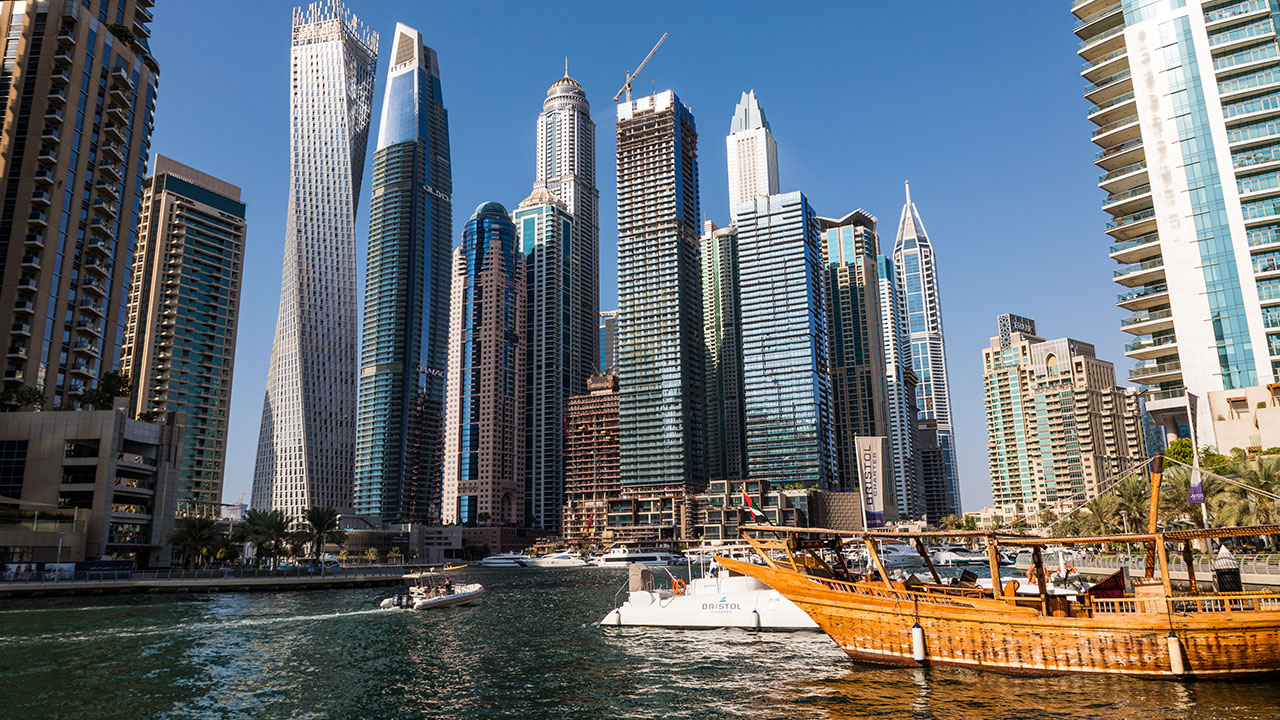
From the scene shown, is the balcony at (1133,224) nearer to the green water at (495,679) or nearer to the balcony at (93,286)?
the green water at (495,679)

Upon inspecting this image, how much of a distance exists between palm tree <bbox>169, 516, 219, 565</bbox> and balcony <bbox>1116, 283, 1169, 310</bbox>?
11947 cm

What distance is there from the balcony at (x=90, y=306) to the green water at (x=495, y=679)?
62.3 m

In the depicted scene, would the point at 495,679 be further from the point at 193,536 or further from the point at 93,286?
the point at 93,286

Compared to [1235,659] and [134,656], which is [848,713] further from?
[134,656]

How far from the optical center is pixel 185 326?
7485 inches

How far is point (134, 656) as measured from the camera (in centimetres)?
4128

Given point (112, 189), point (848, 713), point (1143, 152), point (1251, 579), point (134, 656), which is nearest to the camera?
point (848, 713)

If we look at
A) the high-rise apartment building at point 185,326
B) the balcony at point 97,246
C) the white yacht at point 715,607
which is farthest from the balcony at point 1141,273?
→ the high-rise apartment building at point 185,326

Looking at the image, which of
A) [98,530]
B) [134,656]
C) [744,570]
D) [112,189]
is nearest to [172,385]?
[112,189]

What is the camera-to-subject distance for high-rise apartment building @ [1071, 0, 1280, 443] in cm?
8231

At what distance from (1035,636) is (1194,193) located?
256ft

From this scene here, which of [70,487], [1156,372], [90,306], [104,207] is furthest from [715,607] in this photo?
[104,207]

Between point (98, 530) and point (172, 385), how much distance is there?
106 meters

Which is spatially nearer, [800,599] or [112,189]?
[800,599]
